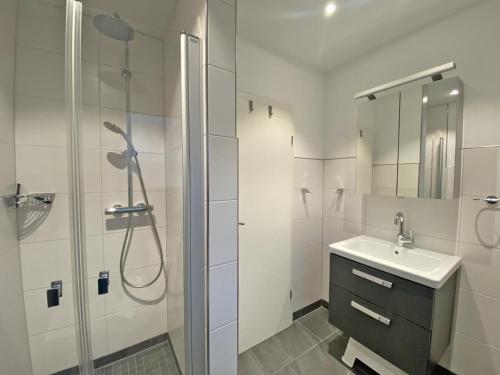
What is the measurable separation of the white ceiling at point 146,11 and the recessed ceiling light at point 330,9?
86 cm

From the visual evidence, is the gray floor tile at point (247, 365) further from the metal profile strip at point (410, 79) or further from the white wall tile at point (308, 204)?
the metal profile strip at point (410, 79)

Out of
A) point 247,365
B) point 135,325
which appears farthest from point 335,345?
point 135,325

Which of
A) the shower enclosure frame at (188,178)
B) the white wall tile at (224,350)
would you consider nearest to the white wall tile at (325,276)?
the white wall tile at (224,350)

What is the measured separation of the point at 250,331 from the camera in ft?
4.96

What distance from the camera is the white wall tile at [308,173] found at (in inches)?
68.8

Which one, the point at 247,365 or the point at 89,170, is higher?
the point at 89,170

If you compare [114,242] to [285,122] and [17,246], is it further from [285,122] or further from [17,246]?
[285,122]

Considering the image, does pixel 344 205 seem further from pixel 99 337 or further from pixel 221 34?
pixel 99 337

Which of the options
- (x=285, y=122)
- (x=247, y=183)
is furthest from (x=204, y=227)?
(x=285, y=122)

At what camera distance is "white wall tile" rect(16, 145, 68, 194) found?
1.00 meters

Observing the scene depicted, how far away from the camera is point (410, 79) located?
1.29 m

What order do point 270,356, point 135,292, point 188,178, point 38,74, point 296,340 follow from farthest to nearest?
point 296,340 → point 270,356 → point 135,292 → point 38,74 → point 188,178

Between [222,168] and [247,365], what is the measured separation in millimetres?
1466

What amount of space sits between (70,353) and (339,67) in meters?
2.84
